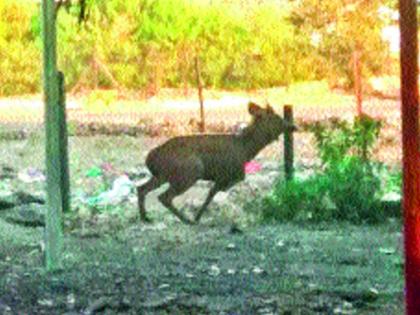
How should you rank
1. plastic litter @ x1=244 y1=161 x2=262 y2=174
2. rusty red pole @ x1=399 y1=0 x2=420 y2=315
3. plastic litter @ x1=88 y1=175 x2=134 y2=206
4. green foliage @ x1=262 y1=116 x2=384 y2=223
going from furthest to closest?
1. plastic litter @ x1=244 y1=161 x2=262 y2=174
2. plastic litter @ x1=88 y1=175 x2=134 y2=206
3. green foliage @ x1=262 y1=116 x2=384 y2=223
4. rusty red pole @ x1=399 y1=0 x2=420 y2=315

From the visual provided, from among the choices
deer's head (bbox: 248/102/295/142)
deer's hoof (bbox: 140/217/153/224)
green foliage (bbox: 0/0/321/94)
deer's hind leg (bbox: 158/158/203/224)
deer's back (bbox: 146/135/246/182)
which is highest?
green foliage (bbox: 0/0/321/94)

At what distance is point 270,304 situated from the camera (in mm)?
6910

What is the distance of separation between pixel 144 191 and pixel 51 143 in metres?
3.70

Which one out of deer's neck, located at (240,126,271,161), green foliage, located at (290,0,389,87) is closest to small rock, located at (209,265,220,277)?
deer's neck, located at (240,126,271,161)

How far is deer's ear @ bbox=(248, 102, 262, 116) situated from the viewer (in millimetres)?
12438

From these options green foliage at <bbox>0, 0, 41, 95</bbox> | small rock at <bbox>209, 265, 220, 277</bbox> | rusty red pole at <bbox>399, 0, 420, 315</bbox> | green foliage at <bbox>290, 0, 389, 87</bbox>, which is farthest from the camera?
green foliage at <bbox>0, 0, 41, 95</bbox>

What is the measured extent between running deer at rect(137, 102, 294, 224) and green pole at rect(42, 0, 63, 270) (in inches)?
132

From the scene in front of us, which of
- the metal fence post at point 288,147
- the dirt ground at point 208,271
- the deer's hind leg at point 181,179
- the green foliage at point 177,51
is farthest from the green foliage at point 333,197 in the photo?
the green foliage at point 177,51

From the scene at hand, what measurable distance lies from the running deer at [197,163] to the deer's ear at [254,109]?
10 mm

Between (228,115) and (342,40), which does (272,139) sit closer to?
(342,40)

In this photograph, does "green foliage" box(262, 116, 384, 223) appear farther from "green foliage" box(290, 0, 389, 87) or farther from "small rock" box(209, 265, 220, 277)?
"green foliage" box(290, 0, 389, 87)

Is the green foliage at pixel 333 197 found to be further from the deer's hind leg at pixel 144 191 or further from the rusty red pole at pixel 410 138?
the rusty red pole at pixel 410 138

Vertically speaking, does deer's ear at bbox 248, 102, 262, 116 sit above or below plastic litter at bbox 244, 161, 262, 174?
above

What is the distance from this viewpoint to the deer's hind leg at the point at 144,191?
11.8m
